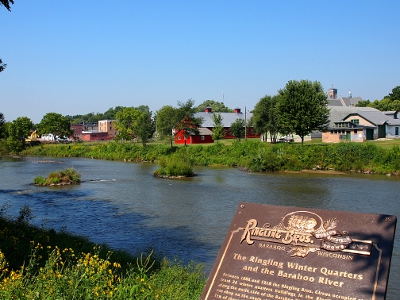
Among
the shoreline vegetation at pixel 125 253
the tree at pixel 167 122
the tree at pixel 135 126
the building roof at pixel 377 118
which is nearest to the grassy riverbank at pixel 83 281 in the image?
the shoreline vegetation at pixel 125 253

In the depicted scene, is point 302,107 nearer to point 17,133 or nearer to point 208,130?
point 208,130

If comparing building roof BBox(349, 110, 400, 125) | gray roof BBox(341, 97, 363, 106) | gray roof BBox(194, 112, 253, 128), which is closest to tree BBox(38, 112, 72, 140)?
gray roof BBox(194, 112, 253, 128)

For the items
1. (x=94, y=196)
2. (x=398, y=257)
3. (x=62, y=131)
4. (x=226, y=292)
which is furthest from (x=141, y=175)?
(x=62, y=131)

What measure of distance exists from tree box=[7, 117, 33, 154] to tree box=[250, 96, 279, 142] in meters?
40.2

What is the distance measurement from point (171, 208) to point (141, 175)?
54.3 ft

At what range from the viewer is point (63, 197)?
28656 millimetres

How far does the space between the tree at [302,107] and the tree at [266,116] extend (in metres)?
7.87

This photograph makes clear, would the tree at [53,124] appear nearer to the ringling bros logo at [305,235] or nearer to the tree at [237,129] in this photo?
the tree at [237,129]

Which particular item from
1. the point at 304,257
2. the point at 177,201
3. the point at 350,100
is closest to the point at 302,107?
the point at 177,201

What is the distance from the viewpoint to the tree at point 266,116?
63719 mm

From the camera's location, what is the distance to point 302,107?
53375 mm

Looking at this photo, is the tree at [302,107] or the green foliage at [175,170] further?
the tree at [302,107]

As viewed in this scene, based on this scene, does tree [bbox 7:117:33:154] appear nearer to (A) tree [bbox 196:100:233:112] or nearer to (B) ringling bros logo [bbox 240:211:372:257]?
(A) tree [bbox 196:100:233:112]

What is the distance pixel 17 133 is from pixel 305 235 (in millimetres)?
82846
